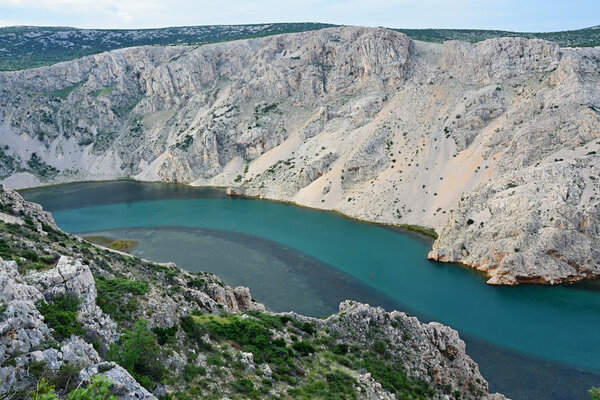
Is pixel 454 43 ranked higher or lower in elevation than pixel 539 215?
higher

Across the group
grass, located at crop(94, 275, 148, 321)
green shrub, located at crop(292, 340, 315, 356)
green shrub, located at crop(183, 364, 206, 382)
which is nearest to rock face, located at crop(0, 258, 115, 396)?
grass, located at crop(94, 275, 148, 321)

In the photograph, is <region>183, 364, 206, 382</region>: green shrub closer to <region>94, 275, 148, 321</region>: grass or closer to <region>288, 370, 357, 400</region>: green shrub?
<region>94, 275, 148, 321</region>: grass

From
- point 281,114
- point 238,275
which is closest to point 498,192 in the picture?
point 238,275

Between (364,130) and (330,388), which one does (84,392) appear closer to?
(330,388)

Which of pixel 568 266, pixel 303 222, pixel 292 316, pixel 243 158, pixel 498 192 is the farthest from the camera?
pixel 243 158

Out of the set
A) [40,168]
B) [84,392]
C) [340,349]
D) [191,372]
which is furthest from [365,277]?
[40,168]

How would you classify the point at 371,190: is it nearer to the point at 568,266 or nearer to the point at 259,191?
the point at 259,191
